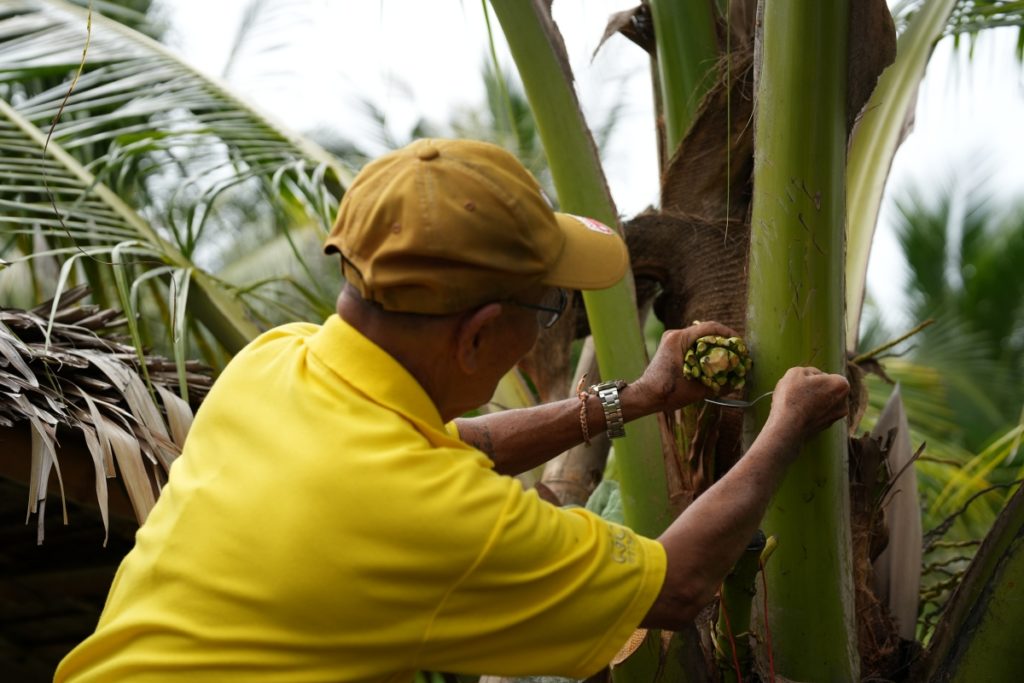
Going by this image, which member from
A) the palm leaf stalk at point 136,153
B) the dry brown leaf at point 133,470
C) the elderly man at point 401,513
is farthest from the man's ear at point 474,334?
the palm leaf stalk at point 136,153

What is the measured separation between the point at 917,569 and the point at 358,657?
1.45 m

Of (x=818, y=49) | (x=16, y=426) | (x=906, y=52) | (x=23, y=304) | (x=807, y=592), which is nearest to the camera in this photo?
(x=818, y=49)

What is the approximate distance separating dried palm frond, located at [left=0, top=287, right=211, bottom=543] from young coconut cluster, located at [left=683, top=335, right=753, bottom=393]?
1.07 meters

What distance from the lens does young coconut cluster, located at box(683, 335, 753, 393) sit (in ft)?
6.07

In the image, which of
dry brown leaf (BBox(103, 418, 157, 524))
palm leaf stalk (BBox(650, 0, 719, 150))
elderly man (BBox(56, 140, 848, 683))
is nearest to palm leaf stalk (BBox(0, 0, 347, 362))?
dry brown leaf (BBox(103, 418, 157, 524))

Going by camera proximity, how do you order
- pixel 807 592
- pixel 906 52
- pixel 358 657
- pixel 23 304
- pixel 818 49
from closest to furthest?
1. pixel 358 657
2. pixel 818 49
3. pixel 807 592
4. pixel 906 52
5. pixel 23 304

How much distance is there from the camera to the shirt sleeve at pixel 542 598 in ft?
4.38

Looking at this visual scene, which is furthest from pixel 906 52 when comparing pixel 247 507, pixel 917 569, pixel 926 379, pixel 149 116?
pixel 926 379

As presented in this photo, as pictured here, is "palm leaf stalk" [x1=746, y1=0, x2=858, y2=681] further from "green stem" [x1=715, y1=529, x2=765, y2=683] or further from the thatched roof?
the thatched roof

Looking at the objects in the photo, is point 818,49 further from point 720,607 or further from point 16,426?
point 16,426

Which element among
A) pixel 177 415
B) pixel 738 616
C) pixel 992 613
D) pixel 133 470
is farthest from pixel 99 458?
pixel 992 613

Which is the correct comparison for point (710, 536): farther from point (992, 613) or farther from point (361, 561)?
point (992, 613)

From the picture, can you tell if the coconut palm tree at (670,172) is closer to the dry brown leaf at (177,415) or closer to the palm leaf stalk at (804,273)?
the palm leaf stalk at (804,273)

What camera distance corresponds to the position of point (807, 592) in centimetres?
191
